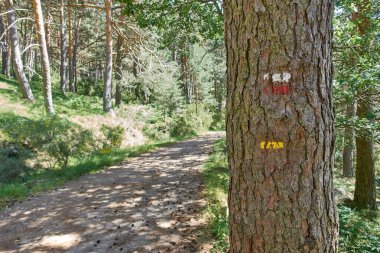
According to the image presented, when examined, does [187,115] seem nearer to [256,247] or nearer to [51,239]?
[51,239]

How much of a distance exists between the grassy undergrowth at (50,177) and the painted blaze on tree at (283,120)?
6.36 m

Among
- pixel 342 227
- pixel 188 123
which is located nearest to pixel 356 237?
pixel 342 227

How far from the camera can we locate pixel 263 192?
156cm

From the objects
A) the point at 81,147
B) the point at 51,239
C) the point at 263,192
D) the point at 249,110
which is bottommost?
the point at 51,239

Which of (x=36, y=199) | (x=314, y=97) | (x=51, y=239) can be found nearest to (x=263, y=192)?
(x=314, y=97)

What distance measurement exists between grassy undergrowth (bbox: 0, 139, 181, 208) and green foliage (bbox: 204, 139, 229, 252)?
3385mm

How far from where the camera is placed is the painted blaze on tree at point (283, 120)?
1.47 m

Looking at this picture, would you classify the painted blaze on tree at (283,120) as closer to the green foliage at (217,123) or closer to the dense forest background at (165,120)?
the dense forest background at (165,120)

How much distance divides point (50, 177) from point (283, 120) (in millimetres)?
8208

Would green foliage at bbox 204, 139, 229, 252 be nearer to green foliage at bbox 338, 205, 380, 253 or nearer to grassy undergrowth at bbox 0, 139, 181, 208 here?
green foliage at bbox 338, 205, 380, 253

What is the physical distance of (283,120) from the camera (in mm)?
1490

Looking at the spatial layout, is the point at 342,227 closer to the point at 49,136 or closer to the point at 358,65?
the point at 358,65

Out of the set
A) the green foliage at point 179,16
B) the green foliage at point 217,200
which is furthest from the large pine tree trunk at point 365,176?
the green foliage at point 179,16

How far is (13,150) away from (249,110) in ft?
32.7
